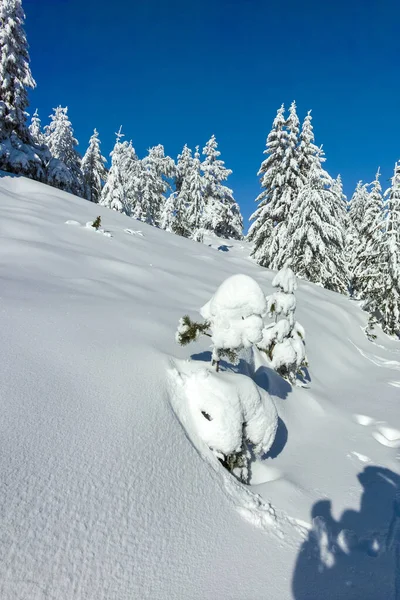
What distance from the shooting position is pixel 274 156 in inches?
912

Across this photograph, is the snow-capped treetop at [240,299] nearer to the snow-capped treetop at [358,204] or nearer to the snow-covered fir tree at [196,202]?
the snow-covered fir tree at [196,202]

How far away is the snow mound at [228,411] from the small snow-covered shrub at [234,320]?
406 mm

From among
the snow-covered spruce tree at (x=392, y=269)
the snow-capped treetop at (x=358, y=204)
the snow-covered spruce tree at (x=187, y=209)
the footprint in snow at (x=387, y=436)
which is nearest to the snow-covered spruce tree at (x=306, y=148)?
the snow-covered spruce tree at (x=392, y=269)

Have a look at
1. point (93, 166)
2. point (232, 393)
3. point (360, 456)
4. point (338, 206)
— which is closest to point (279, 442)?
point (360, 456)

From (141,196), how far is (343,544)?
38.6m

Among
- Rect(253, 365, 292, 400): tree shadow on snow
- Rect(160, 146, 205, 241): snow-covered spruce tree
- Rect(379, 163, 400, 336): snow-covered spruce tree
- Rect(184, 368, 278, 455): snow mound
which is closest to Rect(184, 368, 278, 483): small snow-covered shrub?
Rect(184, 368, 278, 455): snow mound

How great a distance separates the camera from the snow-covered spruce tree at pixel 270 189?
74.1 feet

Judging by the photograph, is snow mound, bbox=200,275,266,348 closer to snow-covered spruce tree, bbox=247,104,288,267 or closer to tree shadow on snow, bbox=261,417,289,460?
tree shadow on snow, bbox=261,417,289,460

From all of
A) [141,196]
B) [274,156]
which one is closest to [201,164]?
[141,196]

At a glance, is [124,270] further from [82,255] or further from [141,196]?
[141,196]

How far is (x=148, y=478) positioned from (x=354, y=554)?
222 cm

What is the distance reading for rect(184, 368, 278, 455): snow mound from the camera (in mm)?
4156

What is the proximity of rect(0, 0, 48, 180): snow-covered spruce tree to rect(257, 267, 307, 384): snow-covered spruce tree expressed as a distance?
16.2 m

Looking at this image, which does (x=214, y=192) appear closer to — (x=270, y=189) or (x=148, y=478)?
(x=270, y=189)
